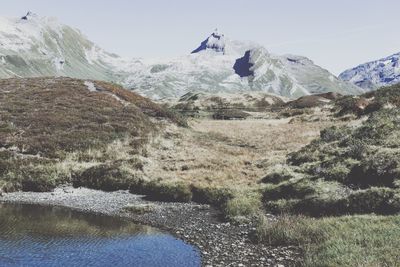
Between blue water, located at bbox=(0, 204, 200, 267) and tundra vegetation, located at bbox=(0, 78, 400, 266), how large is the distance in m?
4.14

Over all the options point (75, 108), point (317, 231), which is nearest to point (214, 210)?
point (317, 231)

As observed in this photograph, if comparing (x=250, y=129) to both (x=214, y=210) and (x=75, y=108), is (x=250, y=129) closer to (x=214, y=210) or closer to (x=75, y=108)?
(x=75, y=108)

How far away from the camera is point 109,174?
37250 millimetres

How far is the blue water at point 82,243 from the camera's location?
2038cm

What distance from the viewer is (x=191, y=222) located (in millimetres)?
27641

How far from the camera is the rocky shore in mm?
20969

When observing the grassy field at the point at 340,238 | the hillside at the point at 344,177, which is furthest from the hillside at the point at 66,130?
the grassy field at the point at 340,238

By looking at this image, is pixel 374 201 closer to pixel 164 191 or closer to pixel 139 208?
pixel 139 208

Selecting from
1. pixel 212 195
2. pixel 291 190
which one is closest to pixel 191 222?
pixel 212 195

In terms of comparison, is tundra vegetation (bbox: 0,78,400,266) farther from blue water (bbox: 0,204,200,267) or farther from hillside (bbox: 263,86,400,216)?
blue water (bbox: 0,204,200,267)

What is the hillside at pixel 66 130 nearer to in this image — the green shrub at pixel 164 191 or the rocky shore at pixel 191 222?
the green shrub at pixel 164 191

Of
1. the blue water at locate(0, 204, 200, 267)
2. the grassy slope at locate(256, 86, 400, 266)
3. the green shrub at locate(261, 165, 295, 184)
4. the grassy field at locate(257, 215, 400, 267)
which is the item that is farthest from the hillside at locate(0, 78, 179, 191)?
the grassy field at locate(257, 215, 400, 267)

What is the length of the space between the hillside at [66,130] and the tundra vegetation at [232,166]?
0.39 feet

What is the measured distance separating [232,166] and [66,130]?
63.2 ft
